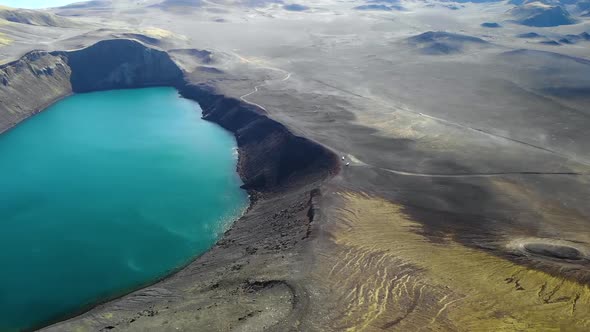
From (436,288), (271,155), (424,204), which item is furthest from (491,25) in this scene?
(436,288)

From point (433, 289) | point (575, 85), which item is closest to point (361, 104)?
point (575, 85)

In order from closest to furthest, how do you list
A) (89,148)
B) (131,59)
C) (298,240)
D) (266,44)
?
(298,240) → (89,148) → (131,59) → (266,44)

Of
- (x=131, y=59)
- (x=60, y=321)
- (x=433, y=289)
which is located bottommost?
(x=60, y=321)

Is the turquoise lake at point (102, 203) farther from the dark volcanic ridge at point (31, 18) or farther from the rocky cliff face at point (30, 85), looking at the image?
the dark volcanic ridge at point (31, 18)

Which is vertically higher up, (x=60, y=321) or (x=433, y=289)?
(x=433, y=289)

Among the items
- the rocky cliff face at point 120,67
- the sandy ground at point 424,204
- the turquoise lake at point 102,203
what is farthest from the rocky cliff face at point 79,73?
the sandy ground at point 424,204

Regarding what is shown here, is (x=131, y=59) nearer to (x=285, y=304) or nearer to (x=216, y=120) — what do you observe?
(x=216, y=120)
